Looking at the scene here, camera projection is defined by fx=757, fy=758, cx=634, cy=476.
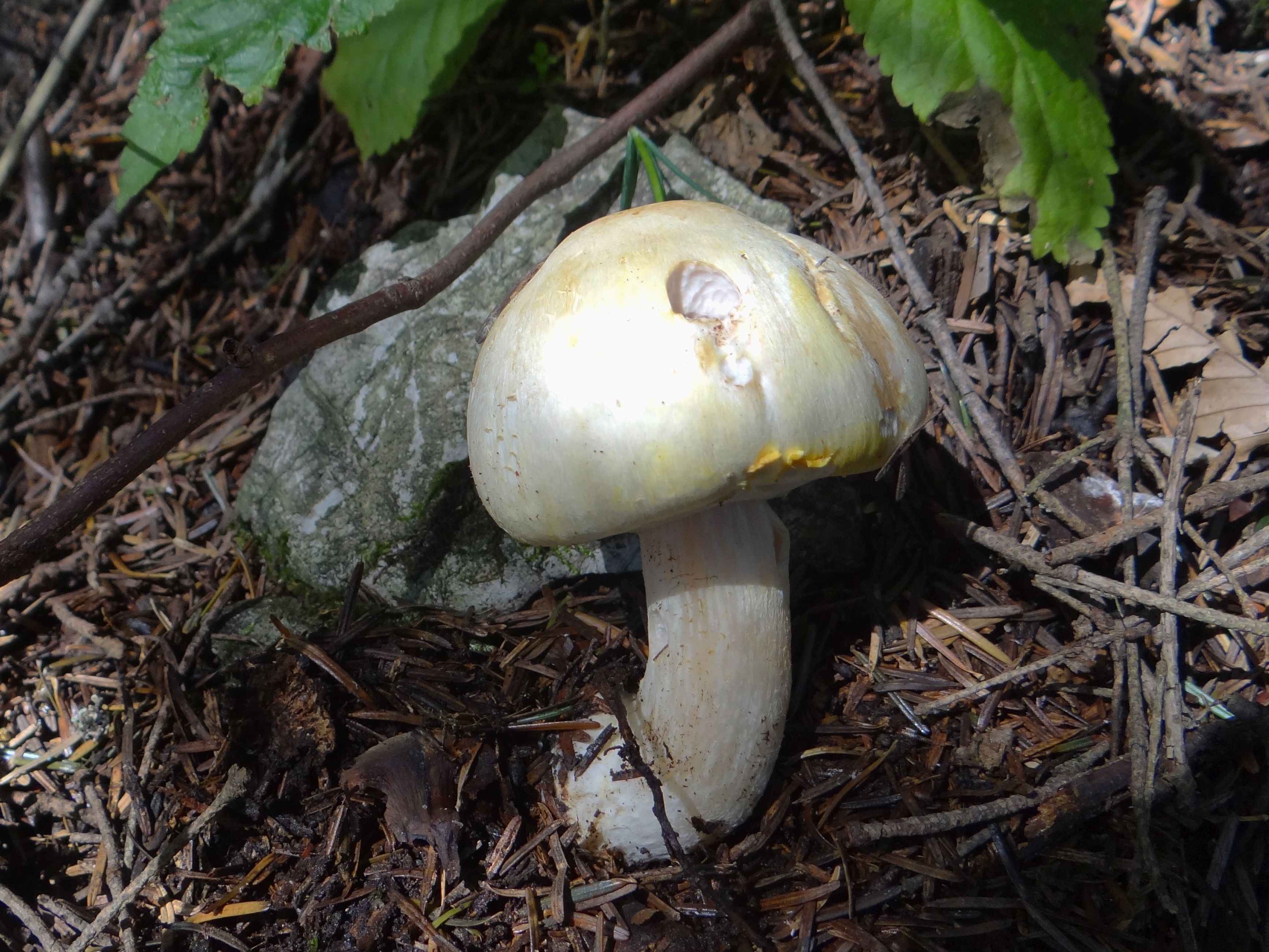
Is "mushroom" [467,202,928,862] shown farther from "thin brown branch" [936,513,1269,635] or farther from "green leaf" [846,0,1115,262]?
"green leaf" [846,0,1115,262]

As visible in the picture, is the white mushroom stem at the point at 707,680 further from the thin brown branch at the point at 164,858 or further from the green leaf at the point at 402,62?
the green leaf at the point at 402,62

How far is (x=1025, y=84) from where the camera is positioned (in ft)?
6.77

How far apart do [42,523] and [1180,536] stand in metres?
2.60

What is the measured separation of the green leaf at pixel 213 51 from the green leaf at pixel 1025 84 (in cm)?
138

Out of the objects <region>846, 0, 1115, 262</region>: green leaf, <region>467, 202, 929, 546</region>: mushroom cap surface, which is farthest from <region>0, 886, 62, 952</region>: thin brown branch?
<region>846, 0, 1115, 262</region>: green leaf

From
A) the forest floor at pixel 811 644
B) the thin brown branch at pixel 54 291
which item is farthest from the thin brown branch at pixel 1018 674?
the thin brown branch at pixel 54 291

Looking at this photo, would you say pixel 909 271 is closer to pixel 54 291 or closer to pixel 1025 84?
pixel 1025 84

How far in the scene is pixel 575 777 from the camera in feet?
6.27

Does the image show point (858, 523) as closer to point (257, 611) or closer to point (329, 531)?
point (329, 531)

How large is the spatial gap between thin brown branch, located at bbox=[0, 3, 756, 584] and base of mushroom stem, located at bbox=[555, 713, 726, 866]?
122 cm

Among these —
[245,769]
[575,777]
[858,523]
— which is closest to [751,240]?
[858,523]

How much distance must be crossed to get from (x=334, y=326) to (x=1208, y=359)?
230 cm

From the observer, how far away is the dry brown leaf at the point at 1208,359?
1.97 metres

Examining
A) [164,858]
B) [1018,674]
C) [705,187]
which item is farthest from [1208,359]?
[164,858]
